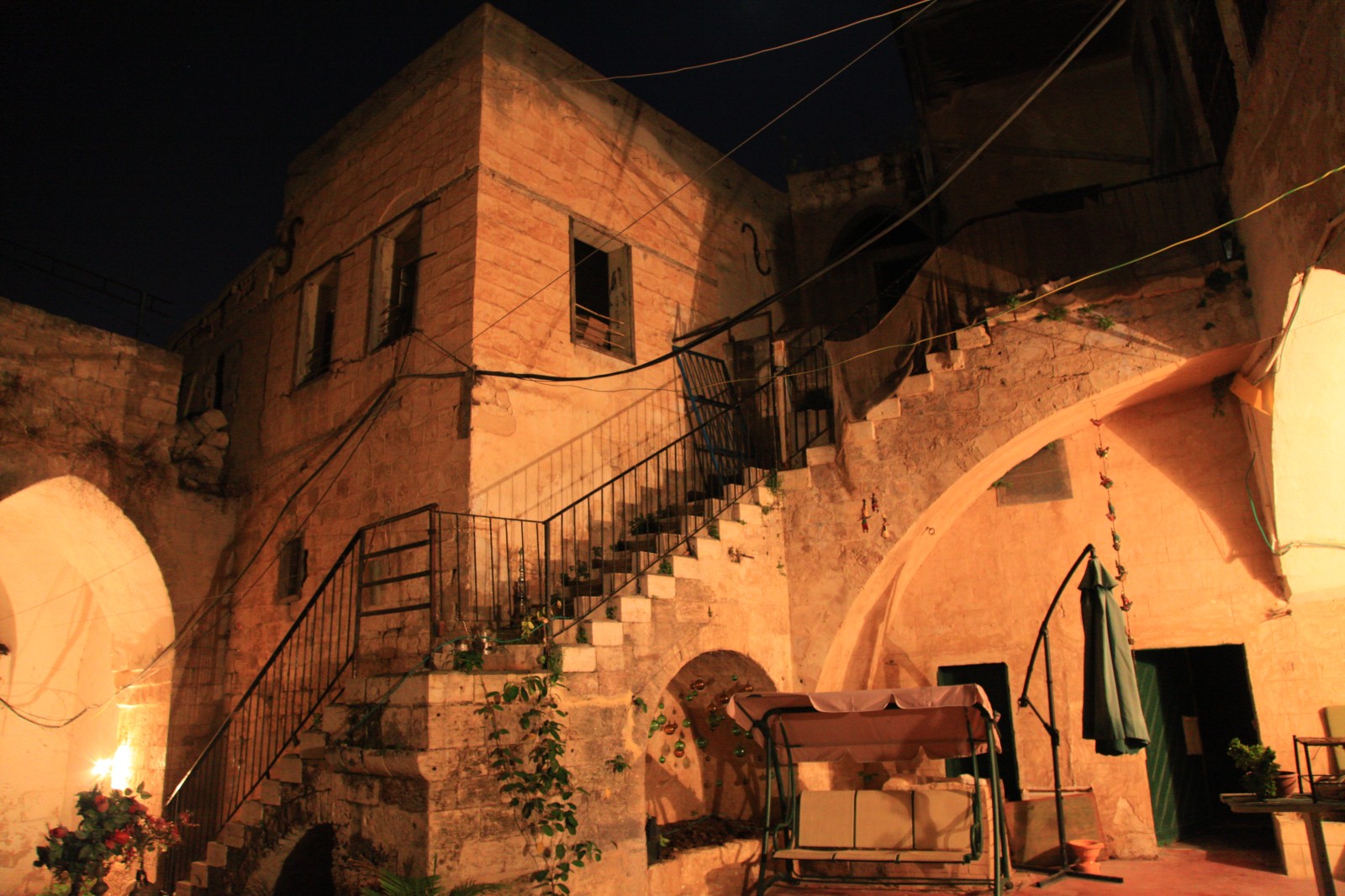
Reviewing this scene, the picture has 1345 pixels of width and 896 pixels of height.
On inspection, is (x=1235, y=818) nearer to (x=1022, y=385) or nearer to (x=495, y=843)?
(x=1022, y=385)

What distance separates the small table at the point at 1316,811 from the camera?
4.79 meters

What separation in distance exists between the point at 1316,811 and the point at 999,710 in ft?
13.6

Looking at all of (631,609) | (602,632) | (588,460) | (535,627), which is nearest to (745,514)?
(631,609)

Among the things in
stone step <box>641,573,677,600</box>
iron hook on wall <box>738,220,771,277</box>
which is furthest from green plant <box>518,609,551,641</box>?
iron hook on wall <box>738,220,771,277</box>

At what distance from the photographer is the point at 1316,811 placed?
4793mm

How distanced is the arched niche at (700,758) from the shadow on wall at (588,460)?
6.85ft

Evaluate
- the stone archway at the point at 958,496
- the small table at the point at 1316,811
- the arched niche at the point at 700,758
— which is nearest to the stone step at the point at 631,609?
the arched niche at the point at 700,758

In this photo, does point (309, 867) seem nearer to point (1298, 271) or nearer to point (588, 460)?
point (588, 460)

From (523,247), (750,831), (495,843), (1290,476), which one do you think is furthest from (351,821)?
(1290,476)

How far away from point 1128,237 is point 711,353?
16.0ft

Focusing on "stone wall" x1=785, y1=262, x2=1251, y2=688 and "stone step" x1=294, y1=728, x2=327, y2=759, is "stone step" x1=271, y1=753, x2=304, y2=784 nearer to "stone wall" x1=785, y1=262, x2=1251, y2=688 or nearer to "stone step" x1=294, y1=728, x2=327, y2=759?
"stone step" x1=294, y1=728, x2=327, y2=759

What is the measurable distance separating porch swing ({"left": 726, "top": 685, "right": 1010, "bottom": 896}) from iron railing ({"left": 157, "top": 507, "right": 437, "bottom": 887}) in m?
3.46

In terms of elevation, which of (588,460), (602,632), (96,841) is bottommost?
(96,841)

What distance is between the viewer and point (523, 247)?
8938mm
